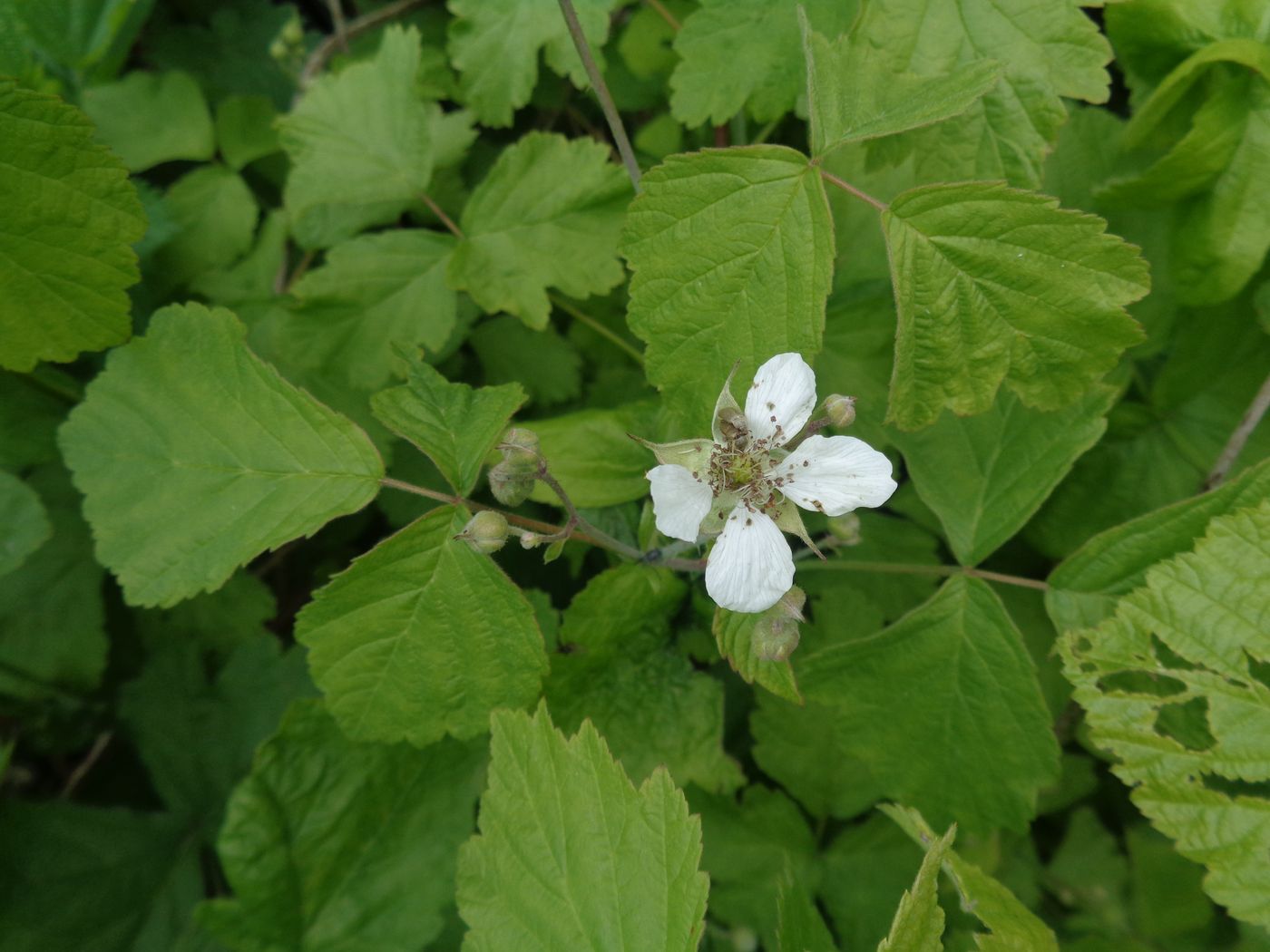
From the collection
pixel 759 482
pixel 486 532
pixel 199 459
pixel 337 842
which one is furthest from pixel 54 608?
pixel 759 482

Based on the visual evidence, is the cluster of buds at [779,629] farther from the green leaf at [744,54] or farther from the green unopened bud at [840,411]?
the green leaf at [744,54]

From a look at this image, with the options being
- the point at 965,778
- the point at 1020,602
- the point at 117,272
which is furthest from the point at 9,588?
the point at 1020,602

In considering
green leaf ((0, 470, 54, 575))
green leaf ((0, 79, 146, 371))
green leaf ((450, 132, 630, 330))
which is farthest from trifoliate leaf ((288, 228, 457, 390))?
green leaf ((0, 470, 54, 575))

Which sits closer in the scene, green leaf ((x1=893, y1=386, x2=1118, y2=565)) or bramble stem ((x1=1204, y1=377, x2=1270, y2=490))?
green leaf ((x1=893, y1=386, x2=1118, y2=565))

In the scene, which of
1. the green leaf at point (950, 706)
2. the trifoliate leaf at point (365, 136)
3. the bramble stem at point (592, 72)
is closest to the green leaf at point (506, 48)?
the trifoliate leaf at point (365, 136)

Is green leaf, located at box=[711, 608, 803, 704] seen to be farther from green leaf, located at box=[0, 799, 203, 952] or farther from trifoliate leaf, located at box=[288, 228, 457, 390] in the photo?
green leaf, located at box=[0, 799, 203, 952]

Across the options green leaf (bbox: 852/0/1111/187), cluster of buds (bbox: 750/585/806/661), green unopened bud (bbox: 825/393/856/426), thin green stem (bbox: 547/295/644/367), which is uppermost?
green leaf (bbox: 852/0/1111/187)

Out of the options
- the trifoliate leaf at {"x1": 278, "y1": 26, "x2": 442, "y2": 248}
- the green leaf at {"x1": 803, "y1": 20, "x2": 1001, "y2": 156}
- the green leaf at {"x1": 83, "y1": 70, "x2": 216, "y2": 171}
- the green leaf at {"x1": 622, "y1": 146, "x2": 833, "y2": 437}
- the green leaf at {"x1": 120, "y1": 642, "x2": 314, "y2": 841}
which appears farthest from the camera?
the green leaf at {"x1": 83, "y1": 70, "x2": 216, "y2": 171}
